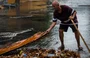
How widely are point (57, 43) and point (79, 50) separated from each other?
1768 mm

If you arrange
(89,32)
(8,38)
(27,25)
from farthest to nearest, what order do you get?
(27,25) → (89,32) → (8,38)

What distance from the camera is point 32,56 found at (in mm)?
9500

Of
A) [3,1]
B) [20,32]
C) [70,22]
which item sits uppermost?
[70,22]

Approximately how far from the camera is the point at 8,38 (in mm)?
14242

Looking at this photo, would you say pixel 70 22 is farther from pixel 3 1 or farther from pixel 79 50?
pixel 3 1

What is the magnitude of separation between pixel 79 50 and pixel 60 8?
4.91 ft

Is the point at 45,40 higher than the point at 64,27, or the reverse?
the point at 64,27

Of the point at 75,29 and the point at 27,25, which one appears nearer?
the point at 75,29

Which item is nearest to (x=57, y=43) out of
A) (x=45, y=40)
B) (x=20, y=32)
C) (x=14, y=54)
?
(x=45, y=40)

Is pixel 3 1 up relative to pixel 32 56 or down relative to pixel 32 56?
down

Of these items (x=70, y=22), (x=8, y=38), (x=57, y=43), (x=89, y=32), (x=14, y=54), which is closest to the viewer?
(x=14, y=54)

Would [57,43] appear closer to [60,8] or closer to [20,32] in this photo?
[60,8]

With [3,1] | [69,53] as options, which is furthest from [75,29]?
[3,1]

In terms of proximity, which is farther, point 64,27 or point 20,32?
point 20,32
